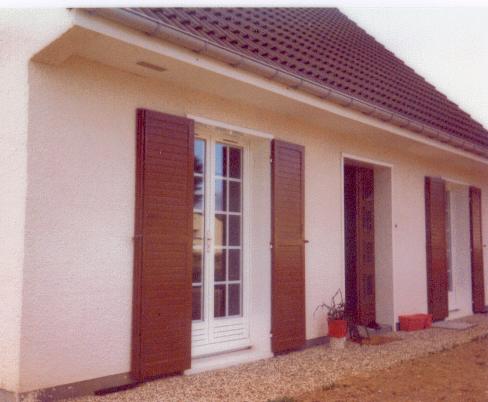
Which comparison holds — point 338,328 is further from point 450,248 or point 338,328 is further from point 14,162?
point 450,248

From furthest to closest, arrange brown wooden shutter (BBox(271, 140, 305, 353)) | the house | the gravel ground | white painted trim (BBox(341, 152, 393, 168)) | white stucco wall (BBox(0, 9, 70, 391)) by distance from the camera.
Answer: white painted trim (BBox(341, 152, 393, 168)) < brown wooden shutter (BBox(271, 140, 305, 353)) < the gravel ground < the house < white stucco wall (BBox(0, 9, 70, 391))

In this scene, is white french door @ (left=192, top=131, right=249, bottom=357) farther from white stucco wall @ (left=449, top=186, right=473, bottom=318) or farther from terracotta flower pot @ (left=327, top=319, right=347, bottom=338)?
white stucco wall @ (left=449, top=186, right=473, bottom=318)

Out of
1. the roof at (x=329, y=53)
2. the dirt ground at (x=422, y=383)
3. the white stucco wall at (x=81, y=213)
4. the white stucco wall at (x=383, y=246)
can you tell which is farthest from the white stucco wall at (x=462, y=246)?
the white stucco wall at (x=81, y=213)

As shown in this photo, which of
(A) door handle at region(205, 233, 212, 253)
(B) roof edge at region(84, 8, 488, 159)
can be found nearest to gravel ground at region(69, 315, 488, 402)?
(A) door handle at region(205, 233, 212, 253)

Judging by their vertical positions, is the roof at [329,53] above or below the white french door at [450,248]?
above

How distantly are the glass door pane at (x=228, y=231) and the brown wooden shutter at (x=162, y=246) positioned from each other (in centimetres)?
76

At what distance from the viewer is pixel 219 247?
611 cm

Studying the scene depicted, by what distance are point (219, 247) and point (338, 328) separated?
1.87 m

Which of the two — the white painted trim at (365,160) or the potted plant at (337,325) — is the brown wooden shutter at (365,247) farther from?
the potted plant at (337,325)

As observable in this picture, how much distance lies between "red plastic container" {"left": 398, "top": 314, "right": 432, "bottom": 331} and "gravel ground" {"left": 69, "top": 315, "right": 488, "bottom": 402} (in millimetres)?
799

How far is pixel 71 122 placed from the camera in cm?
459

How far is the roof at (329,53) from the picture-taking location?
5344 millimetres

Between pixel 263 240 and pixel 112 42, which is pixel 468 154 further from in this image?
pixel 112 42

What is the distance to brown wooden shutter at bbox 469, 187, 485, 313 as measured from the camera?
432 inches
